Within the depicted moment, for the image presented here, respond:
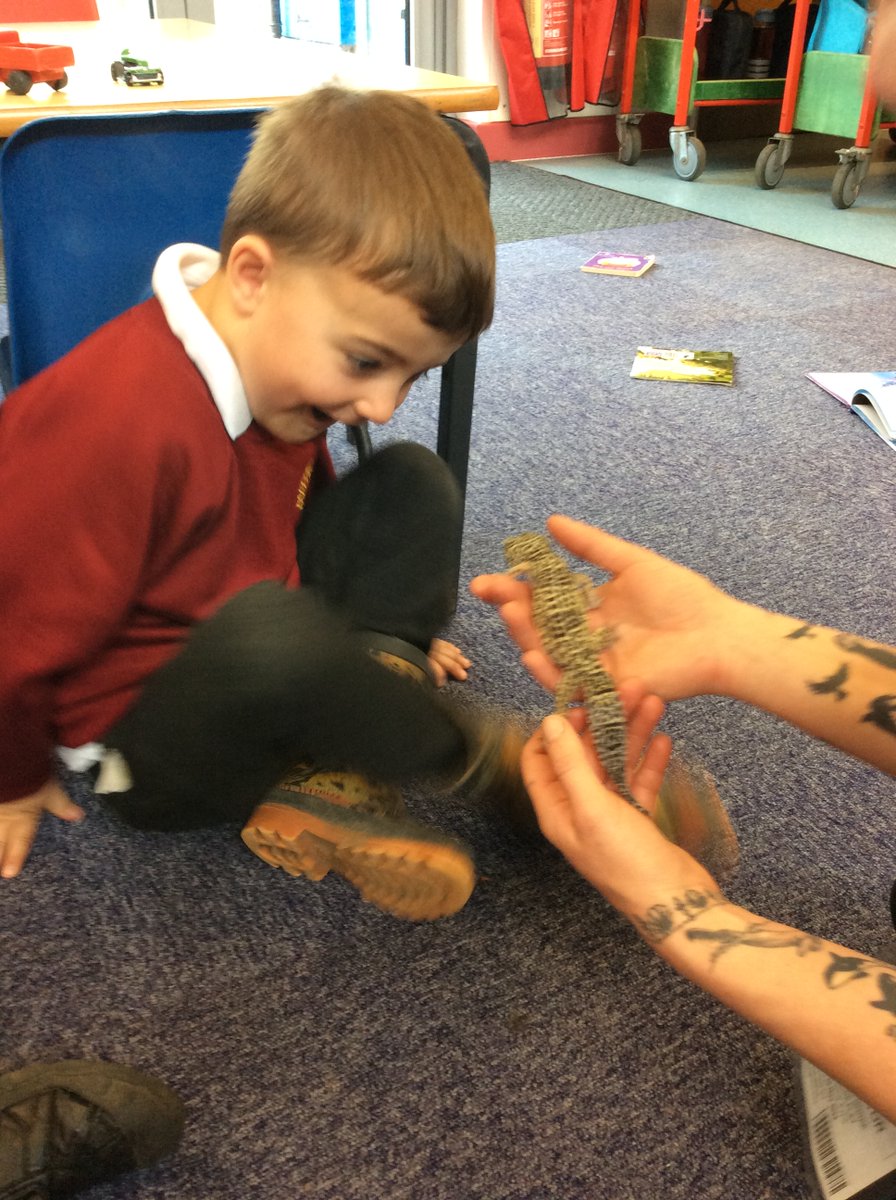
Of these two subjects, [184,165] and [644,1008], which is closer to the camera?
[644,1008]

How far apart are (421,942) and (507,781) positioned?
180 millimetres

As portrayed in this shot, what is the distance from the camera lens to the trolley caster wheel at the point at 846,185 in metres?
3.60

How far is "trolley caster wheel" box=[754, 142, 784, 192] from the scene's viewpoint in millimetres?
3838

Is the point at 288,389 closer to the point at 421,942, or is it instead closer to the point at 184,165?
the point at 184,165

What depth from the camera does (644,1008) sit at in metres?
0.92

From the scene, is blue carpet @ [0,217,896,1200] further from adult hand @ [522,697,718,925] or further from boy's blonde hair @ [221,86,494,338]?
boy's blonde hair @ [221,86,494,338]

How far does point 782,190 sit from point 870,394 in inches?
92.2

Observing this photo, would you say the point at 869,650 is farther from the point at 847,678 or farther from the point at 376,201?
the point at 376,201

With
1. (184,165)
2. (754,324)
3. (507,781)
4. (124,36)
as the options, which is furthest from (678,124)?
(507,781)

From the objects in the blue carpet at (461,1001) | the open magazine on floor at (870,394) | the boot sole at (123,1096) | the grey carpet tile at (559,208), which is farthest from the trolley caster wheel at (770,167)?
the boot sole at (123,1096)

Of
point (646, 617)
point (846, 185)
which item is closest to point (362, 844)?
point (646, 617)

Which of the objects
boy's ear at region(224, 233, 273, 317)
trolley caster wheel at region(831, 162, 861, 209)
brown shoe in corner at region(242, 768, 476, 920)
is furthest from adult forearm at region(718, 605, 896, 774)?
trolley caster wheel at region(831, 162, 861, 209)

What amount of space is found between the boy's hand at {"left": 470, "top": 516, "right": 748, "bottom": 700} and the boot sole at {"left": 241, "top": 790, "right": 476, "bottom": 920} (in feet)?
0.71

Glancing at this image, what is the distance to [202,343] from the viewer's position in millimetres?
880
